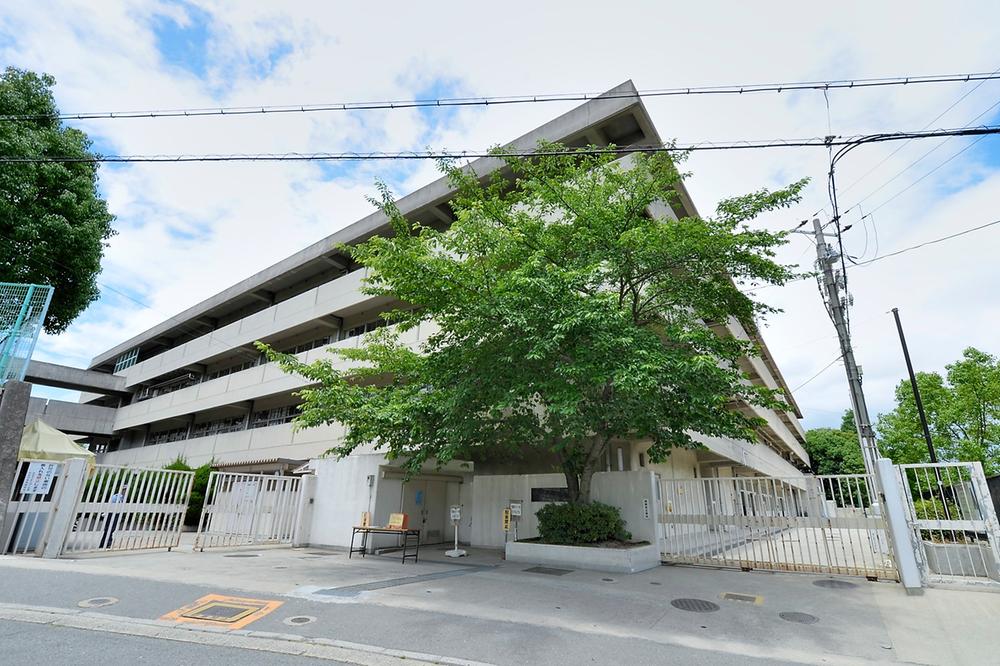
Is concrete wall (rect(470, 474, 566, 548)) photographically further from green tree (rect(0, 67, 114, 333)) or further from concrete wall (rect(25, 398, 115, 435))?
concrete wall (rect(25, 398, 115, 435))

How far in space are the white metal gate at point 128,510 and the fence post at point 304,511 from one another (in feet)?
10.6

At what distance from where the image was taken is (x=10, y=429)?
9.27 m

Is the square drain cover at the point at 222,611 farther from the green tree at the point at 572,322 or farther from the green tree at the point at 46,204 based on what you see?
the green tree at the point at 46,204

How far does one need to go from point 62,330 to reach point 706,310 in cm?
2093

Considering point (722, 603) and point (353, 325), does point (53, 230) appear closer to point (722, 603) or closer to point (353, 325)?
point (353, 325)

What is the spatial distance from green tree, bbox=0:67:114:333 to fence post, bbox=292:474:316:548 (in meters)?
10.1

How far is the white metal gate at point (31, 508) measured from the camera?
9.16m

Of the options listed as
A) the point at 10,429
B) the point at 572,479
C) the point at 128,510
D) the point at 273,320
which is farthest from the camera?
the point at 273,320

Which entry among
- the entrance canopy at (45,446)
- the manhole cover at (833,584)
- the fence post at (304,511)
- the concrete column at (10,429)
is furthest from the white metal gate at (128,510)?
the manhole cover at (833,584)

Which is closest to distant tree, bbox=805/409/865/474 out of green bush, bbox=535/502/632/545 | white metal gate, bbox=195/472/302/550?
green bush, bbox=535/502/632/545

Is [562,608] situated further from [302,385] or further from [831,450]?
[831,450]

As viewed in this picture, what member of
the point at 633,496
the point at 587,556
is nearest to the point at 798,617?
the point at 587,556

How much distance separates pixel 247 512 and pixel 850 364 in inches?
591

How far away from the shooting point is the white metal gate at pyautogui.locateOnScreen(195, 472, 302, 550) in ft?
40.8
